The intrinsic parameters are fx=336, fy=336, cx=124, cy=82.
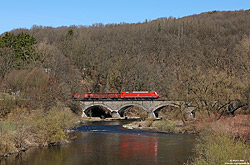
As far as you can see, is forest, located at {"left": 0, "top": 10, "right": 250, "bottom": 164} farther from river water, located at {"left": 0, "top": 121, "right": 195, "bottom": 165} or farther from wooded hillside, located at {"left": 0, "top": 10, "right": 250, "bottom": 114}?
river water, located at {"left": 0, "top": 121, "right": 195, "bottom": 165}

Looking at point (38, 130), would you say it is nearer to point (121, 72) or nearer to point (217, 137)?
A: point (217, 137)

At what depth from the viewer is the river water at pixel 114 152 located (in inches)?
1037

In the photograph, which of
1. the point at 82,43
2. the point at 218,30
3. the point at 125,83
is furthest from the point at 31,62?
the point at 218,30

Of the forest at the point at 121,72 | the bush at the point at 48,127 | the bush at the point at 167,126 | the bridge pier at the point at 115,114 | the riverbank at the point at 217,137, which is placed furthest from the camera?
the bridge pier at the point at 115,114

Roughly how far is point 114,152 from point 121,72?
70424 millimetres

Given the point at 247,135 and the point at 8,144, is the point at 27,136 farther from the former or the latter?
the point at 247,135

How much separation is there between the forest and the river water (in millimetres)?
1974

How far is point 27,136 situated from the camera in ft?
105

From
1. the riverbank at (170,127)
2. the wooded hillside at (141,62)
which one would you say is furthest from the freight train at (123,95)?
the riverbank at (170,127)

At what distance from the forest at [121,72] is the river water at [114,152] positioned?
1.97 meters

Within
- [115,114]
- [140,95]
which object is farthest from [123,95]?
[115,114]

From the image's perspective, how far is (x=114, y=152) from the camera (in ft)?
99.0

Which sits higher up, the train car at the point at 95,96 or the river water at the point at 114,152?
the train car at the point at 95,96

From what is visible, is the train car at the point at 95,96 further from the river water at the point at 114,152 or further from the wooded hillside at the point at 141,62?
the river water at the point at 114,152
